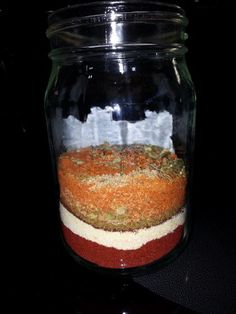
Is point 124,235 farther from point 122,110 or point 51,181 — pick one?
point 51,181

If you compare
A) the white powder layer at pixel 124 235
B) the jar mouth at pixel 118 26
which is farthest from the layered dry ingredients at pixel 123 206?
the jar mouth at pixel 118 26

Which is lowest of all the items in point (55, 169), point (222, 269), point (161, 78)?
point (222, 269)

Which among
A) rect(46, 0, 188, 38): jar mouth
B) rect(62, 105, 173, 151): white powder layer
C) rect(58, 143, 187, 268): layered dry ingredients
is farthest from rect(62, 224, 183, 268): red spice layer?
rect(46, 0, 188, 38): jar mouth

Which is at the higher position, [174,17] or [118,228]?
[174,17]

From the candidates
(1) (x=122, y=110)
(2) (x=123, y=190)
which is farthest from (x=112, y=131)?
(2) (x=123, y=190)

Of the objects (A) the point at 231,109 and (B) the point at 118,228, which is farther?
(A) the point at 231,109

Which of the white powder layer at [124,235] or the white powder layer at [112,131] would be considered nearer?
the white powder layer at [124,235]

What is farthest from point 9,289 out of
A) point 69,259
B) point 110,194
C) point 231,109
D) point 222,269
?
point 231,109

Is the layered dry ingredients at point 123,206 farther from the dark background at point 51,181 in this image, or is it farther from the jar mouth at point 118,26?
the jar mouth at point 118,26

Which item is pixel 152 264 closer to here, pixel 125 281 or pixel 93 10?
pixel 125 281
